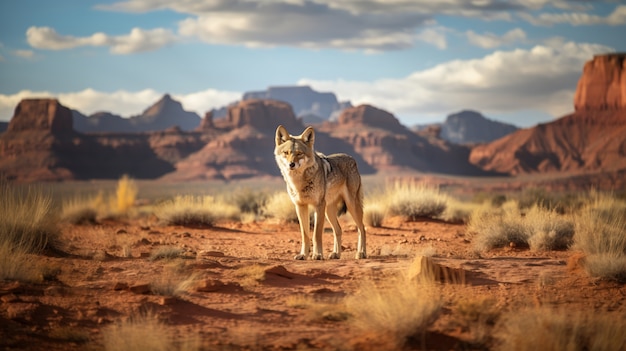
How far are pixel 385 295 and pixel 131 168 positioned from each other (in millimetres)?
107944

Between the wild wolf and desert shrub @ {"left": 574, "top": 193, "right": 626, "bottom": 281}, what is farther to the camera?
the wild wolf

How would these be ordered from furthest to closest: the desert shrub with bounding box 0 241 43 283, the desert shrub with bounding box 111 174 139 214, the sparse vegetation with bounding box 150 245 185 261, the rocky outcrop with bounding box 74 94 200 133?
the rocky outcrop with bounding box 74 94 200 133
the desert shrub with bounding box 111 174 139 214
the sparse vegetation with bounding box 150 245 185 261
the desert shrub with bounding box 0 241 43 283

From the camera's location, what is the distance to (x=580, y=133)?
116m

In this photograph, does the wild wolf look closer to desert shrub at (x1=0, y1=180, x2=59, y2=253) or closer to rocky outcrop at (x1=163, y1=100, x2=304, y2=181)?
desert shrub at (x1=0, y1=180, x2=59, y2=253)

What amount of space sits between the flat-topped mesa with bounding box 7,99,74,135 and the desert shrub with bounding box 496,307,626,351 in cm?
11726

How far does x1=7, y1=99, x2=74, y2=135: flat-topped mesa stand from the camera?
11368 centimetres

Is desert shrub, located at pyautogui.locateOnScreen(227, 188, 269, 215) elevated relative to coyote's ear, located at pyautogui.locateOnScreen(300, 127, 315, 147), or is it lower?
lower

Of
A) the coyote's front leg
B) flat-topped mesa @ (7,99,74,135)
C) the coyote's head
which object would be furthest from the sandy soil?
flat-topped mesa @ (7,99,74,135)

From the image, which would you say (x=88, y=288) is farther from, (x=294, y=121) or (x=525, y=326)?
(x=294, y=121)

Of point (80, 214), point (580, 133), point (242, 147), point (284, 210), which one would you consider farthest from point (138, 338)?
point (580, 133)

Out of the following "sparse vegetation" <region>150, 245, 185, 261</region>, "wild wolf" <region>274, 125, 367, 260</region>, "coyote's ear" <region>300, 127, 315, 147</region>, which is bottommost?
"sparse vegetation" <region>150, 245, 185, 261</region>

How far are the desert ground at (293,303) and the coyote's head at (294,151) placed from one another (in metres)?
1.63

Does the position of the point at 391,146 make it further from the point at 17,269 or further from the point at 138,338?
the point at 138,338

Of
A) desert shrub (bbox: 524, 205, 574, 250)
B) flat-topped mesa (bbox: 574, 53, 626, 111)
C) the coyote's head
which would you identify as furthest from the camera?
flat-topped mesa (bbox: 574, 53, 626, 111)
